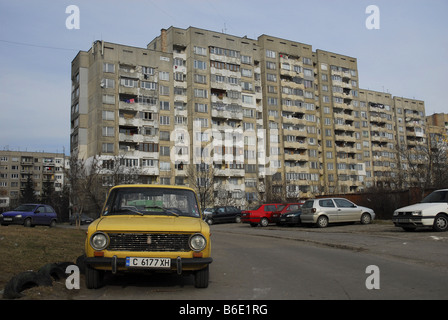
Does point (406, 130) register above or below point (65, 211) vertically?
above

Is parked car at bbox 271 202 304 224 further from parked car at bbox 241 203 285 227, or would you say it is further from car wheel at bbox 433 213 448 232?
car wheel at bbox 433 213 448 232

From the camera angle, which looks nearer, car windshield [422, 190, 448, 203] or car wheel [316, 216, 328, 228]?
car windshield [422, 190, 448, 203]

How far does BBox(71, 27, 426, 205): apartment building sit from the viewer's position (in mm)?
69250

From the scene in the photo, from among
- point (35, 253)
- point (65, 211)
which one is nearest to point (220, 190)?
point (65, 211)

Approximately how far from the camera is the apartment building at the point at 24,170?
132250 mm

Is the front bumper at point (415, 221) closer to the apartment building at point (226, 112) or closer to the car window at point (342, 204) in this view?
the car window at point (342, 204)

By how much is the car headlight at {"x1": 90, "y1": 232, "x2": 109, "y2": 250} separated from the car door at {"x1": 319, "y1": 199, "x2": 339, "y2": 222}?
1869 cm

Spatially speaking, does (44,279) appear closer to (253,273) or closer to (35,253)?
(253,273)

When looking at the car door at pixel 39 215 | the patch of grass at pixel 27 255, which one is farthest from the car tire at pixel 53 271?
the car door at pixel 39 215

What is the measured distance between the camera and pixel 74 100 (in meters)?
74.6

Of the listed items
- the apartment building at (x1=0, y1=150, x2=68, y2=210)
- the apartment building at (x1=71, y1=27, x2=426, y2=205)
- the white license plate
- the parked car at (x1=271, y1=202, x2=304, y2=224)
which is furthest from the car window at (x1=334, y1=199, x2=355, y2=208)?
the apartment building at (x1=0, y1=150, x2=68, y2=210)

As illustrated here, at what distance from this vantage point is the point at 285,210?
27.7 m
